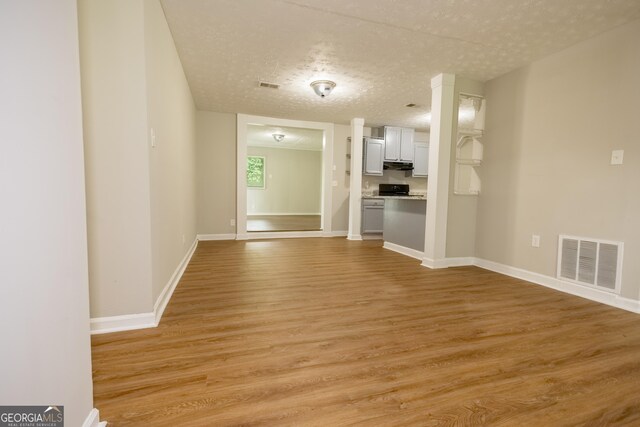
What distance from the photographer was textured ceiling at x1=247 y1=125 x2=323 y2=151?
7809 millimetres

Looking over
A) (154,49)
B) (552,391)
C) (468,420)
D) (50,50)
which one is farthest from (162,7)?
(552,391)

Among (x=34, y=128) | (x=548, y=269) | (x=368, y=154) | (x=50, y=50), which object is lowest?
(x=548, y=269)

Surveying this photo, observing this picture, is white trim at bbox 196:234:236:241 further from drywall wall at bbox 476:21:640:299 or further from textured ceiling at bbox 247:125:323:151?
drywall wall at bbox 476:21:640:299

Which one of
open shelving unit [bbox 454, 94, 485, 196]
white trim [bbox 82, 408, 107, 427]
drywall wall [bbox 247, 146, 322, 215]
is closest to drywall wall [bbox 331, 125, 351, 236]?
open shelving unit [bbox 454, 94, 485, 196]

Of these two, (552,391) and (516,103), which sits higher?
(516,103)

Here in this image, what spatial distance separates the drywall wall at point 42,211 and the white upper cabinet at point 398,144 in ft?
19.9

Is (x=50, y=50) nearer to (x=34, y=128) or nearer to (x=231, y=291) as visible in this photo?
(x=34, y=128)

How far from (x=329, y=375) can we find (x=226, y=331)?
835mm

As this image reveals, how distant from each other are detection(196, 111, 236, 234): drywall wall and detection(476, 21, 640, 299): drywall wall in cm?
449

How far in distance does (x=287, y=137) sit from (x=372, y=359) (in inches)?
311

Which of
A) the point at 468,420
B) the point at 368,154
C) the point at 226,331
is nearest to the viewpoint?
the point at 468,420

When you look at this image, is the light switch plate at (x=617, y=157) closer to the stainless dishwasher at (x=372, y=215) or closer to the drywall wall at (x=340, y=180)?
the stainless dishwasher at (x=372, y=215)

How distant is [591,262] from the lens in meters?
2.75

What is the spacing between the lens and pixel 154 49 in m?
2.10
